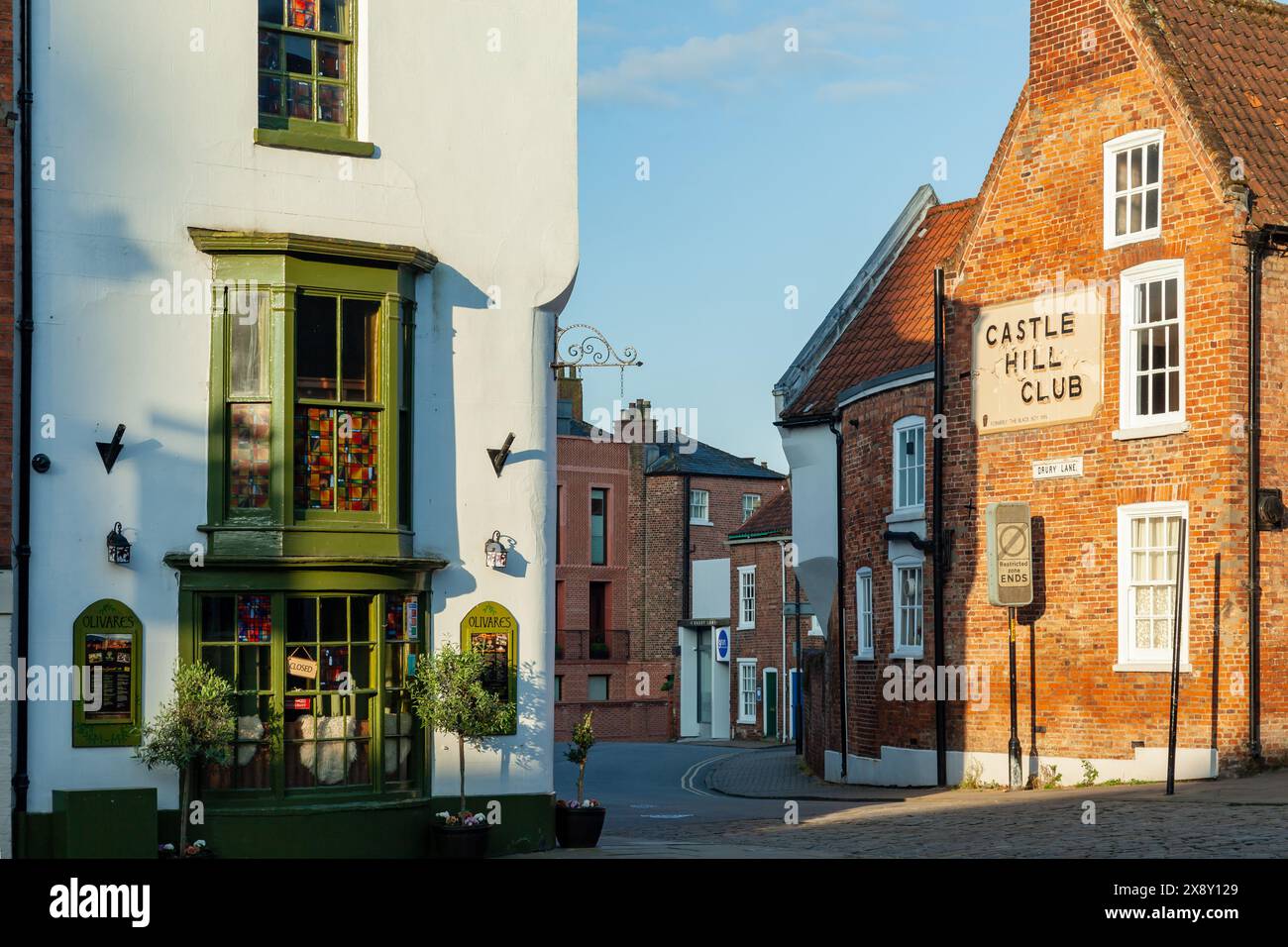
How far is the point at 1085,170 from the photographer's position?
81.4ft

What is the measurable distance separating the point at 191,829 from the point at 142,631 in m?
1.79

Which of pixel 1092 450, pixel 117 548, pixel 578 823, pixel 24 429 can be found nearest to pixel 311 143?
pixel 24 429

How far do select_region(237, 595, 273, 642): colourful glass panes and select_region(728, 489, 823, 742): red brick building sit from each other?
117 feet

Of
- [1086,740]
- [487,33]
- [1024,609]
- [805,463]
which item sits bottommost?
[1086,740]

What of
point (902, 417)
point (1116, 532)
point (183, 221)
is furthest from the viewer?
point (902, 417)

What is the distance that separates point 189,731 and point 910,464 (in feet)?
51.7

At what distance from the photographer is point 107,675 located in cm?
1520

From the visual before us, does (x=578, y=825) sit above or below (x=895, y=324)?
below

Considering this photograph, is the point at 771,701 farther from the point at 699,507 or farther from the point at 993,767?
the point at 993,767

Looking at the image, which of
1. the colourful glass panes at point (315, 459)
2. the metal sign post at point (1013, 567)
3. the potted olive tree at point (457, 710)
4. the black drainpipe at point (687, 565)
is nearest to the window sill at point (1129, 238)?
the metal sign post at point (1013, 567)

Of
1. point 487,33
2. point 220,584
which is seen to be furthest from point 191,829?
point 487,33

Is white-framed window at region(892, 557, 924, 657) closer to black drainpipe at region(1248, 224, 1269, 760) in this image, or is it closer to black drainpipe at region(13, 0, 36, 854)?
black drainpipe at region(1248, 224, 1269, 760)

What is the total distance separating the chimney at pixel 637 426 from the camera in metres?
62.5

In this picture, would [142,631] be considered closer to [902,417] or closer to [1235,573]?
[1235,573]
